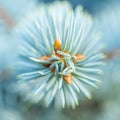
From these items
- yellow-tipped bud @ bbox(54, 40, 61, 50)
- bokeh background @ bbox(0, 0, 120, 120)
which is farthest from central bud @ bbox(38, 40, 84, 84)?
bokeh background @ bbox(0, 0, 120, 120)

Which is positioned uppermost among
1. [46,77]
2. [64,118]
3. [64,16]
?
[64,16]

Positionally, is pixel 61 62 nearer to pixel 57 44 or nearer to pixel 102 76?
pixel 57 44

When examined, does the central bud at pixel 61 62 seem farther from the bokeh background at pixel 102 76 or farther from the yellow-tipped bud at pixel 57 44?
the bokeh background at pixel 102 76

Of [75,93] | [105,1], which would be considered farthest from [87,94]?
[105,1]

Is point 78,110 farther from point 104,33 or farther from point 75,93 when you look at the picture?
point 104,33

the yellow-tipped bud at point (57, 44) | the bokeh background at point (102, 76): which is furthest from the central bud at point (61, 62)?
the bokeh background at point (102, 76)

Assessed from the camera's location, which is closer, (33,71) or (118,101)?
(33,71)
